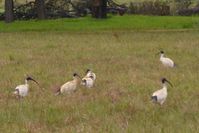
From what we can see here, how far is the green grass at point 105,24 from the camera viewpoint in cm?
4066

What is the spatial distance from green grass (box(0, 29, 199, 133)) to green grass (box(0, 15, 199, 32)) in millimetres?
10435

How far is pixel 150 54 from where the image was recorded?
78.6 feet

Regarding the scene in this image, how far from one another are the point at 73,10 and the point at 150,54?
90.7 ft

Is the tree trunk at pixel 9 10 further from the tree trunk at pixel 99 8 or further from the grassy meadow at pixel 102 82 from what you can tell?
the grassy meadow at pixel 102 82

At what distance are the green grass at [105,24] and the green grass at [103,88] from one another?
34.2 ft

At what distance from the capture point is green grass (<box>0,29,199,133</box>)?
36.5 feet

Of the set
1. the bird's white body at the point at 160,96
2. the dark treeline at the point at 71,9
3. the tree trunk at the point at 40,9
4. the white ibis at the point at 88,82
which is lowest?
the dark treeline at the point at 71,9

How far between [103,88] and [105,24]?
87.7 ft

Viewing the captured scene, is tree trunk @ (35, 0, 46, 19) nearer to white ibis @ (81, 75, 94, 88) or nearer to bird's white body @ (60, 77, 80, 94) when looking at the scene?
white ibis @ (81, 75, 94, 88)

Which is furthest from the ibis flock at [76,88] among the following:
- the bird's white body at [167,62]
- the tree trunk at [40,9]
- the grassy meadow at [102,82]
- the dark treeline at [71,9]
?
the dark treeline at [71,9]

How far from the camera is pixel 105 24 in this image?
41.9m

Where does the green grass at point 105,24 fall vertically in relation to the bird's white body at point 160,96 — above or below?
below

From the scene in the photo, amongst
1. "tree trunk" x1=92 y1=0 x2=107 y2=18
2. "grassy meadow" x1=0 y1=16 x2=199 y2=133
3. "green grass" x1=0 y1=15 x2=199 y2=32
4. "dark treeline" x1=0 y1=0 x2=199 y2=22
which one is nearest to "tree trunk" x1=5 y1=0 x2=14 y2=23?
"green grass" x1=0 y1=15 x2=199 y2=32

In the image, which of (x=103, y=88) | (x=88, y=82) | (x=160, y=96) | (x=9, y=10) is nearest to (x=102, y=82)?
(x=103, y=88)
